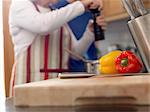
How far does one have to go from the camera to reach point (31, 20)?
124 centimetres

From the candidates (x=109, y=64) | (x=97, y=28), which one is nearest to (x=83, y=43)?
(x=97, y=28)

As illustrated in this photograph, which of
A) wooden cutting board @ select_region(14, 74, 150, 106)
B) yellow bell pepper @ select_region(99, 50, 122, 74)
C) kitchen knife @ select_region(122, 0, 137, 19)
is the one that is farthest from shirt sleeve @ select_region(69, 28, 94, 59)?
wooden cutting board @ select_region(14, 74, 150, 106)

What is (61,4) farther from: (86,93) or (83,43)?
(86,93)

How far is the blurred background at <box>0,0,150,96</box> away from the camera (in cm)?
143

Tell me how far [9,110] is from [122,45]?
98 centimetres

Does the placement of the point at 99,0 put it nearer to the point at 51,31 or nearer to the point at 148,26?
the point at 51,31

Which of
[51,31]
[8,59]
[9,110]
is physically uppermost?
[51,31]

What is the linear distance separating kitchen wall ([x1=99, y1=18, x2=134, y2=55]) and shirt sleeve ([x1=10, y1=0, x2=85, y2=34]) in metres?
0.26

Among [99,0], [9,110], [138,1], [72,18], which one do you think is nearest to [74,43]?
[72,18]

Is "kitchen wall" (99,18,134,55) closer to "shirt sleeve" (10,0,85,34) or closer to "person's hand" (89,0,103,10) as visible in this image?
"person's hand" (89,0,103,10)

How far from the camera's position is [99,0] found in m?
1.40

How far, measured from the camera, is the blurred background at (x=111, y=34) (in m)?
1.43

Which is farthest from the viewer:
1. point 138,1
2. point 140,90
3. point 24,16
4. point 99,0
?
point 99,0

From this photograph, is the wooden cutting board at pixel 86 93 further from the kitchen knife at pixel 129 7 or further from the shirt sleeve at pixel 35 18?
the shirt sleeve at pixel 35 18
